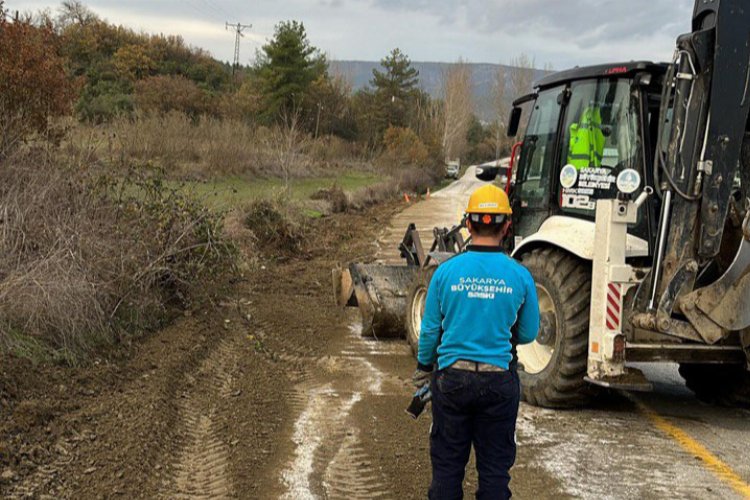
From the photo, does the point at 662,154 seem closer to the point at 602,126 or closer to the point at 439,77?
the point at 602,126

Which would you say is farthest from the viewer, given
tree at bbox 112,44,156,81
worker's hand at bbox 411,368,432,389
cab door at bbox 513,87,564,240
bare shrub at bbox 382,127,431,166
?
bare shrub at bbox 382,127,431,166

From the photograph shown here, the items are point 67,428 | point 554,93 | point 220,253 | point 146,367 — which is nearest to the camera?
point 67,428

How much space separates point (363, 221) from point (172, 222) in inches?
691

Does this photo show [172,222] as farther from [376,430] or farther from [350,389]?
[376,430]

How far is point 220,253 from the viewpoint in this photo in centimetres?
1023

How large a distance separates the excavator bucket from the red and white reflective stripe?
3.62 metres

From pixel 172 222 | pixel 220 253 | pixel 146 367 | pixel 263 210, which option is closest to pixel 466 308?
pixel 146 367

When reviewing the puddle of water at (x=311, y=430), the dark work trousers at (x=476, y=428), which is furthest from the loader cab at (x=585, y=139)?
the dark work trousers at (x=476, y=428)

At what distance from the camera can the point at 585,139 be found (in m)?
6.83

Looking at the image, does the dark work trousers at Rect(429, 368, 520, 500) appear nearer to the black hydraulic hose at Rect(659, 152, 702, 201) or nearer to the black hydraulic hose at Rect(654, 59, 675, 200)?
the black hydraulic hose at Rect(659, 152, 702, 201)

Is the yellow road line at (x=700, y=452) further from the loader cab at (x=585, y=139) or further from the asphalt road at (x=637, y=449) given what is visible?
the loader cab at (x=585, y=139)

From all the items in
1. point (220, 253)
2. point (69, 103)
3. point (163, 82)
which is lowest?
point (220, 253)

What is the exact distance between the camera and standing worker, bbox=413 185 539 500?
12.7ft

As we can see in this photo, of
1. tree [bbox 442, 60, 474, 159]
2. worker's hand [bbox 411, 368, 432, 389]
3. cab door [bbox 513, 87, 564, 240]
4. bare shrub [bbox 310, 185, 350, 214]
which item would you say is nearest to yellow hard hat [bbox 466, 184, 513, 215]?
worker's hand [bbox 411, 368, 432, 389]
